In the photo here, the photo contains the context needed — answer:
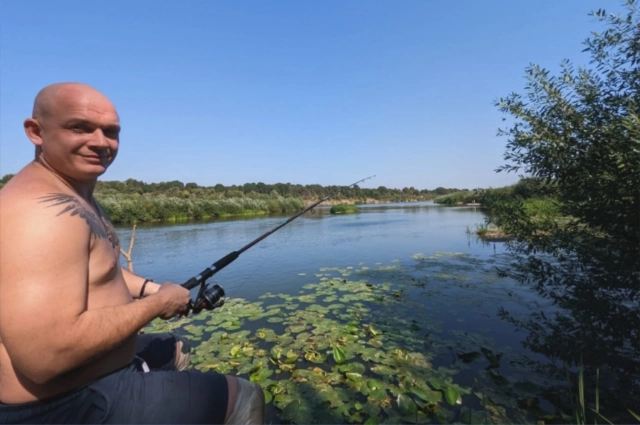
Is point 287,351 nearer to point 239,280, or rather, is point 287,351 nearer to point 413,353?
point 413,353

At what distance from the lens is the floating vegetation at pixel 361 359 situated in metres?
3.72

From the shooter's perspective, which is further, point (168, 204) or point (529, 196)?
point (168, 204)

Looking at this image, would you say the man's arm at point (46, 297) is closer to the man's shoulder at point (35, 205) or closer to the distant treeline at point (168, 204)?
the man's shoulder at point (35, 205)

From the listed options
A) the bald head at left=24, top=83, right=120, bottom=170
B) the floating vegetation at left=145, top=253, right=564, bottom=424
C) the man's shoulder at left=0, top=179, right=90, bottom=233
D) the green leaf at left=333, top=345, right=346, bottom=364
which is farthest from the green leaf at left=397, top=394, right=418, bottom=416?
the bald head at left=24, top=83, right=120, bottom=170

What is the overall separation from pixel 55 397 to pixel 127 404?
266 mm

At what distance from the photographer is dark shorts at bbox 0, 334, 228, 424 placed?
4.06 ft

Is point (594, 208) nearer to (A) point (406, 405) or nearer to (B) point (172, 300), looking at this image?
(A) point (406, 405)

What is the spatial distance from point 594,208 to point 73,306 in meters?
4.76

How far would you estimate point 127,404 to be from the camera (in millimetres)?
1322

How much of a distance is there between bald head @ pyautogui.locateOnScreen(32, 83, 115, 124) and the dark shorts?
1.21m

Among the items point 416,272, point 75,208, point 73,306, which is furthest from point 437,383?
point 416,272

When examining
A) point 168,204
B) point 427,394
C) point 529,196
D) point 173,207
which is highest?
point 168,204

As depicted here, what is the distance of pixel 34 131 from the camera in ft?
4.66

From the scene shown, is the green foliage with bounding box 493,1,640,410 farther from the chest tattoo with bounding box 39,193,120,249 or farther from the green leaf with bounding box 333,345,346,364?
the chest tattoo with bounding box 39,193,120,249
